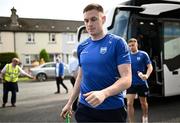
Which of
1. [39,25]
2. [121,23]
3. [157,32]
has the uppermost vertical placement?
[39,25]

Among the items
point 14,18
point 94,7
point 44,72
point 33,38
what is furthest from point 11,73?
point 14,18

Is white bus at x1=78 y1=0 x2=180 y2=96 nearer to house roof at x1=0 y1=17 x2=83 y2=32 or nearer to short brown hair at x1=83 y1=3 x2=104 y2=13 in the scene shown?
short brown hair at x1=83 y1=3 x2=104 y2=13

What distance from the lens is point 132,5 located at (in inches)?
417

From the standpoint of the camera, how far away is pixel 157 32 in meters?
10.9

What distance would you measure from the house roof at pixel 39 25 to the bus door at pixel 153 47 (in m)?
44.2

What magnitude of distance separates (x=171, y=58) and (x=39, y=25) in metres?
47.5

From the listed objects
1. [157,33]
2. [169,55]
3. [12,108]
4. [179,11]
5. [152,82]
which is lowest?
[12,108]

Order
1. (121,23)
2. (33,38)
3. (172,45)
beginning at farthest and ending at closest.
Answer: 1. (33,38)
2. (172,45)
3. (121,23)

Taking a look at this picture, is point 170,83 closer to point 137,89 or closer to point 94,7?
point 137,89

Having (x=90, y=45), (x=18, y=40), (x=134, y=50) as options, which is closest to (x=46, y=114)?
(x=134, y=50)

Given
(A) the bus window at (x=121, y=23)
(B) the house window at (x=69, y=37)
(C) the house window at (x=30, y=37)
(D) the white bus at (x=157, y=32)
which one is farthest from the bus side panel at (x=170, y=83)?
(B) the house window at (x=69, y=37)

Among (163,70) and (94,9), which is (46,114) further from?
(94,9)

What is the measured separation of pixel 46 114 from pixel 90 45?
727 cm

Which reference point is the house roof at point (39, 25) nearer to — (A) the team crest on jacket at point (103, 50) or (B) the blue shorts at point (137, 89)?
(B) the blue shorts at point (137, 89)
